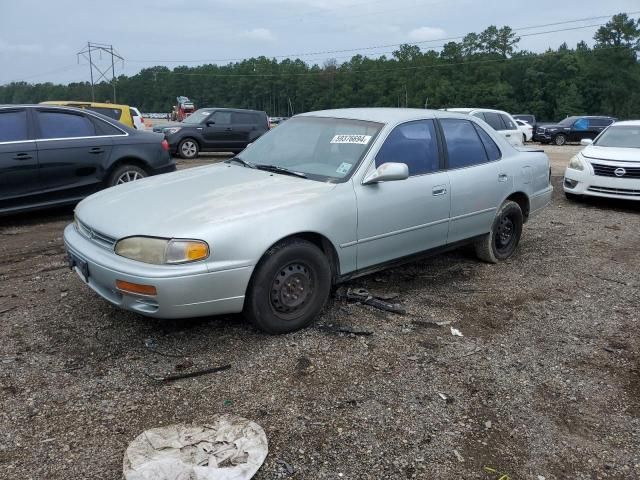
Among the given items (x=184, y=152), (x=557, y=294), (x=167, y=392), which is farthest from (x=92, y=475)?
(x=184, y=152)

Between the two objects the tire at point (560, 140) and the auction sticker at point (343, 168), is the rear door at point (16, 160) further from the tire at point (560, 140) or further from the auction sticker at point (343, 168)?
the tire at point (560, 140)

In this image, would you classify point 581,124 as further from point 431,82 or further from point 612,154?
point 431,82

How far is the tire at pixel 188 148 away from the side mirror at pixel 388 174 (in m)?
12.7

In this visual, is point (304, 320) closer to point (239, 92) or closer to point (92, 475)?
point (92, 475)

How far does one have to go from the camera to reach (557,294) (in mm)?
4871

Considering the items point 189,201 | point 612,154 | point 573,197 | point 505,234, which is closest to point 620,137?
point 612,154

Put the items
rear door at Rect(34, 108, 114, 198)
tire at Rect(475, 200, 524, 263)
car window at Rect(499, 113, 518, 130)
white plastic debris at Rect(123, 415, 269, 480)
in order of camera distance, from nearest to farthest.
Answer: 1. white plastic debris at Rect(123, 415, 269, 480)
2. tire at Rect(475, 200, 524, 263)
3. rear door at Rect(34, 108, 114, 198)
4. car window at Rect(499, 113, 518, 130)

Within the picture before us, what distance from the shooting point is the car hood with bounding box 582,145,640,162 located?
8.84m

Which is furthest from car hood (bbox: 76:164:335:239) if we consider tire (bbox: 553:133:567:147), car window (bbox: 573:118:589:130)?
car window (bbox: 573:118:589:130)

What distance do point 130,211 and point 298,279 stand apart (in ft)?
4.03

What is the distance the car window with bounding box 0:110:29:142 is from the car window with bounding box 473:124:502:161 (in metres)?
5.40

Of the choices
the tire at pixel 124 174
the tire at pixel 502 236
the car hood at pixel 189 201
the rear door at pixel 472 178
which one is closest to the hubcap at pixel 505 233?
the tire at pixel 502 236

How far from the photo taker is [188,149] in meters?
16.0

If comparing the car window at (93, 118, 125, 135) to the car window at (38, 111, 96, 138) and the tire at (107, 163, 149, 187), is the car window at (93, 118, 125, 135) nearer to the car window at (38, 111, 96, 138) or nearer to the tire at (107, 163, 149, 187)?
the car window at (38, 111, 96, 138)
